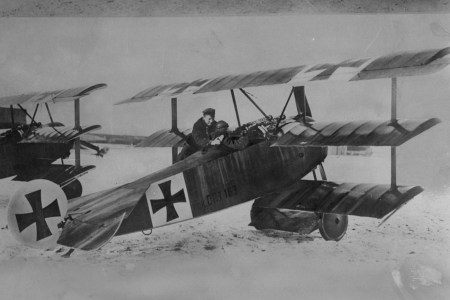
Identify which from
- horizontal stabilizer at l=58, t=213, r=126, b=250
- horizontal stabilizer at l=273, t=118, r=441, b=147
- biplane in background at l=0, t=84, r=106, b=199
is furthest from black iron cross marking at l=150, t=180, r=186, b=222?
horizontal stabilizer at l=273, t=118, r=441, b=147

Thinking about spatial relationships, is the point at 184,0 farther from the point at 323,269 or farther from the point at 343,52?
the point at 323,269

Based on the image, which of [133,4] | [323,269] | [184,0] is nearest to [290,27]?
[184,0]

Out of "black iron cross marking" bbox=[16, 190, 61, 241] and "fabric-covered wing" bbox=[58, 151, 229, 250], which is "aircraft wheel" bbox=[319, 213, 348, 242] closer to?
"fabric-covered wing" bbox=[58, 151, 229, 250]

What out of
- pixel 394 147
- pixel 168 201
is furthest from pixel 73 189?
pixel 394 147

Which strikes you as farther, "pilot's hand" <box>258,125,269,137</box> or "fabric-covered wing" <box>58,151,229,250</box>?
"pilot's hand" <box>258,125,269,137</box>

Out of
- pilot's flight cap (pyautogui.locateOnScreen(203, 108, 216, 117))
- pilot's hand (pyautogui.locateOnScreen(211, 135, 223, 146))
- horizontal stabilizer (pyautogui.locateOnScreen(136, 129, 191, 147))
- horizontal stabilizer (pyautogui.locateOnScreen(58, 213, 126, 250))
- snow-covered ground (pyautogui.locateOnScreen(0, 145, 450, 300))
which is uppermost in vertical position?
pilot's flight cap (pyautogui.locateOnScreen(203, 108, 216, 117))

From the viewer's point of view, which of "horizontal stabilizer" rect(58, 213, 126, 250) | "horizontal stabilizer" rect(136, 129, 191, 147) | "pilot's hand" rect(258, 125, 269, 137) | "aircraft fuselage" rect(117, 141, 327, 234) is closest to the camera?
"horizontal stabilizer" rect(58, 213, 126, 250)

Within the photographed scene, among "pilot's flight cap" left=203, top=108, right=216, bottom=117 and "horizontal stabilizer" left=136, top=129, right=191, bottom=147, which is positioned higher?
"pilot's flight cap" left=203, top=108, right=216, bottom=117

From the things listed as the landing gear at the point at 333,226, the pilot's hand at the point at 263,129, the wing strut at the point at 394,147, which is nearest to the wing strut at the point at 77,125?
the pilot's hand at the point at 263,129
